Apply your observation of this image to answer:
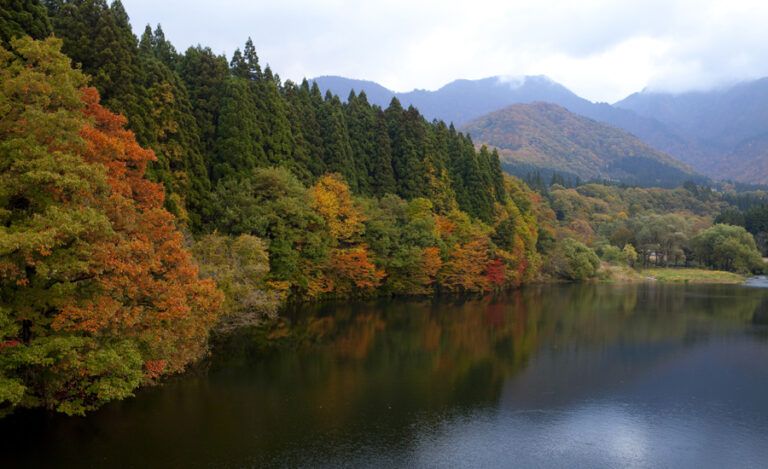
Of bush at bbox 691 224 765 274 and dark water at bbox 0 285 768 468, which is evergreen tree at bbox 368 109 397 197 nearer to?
dark water at bbox 0 285 768 468

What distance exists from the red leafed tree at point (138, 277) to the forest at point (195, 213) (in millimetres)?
75

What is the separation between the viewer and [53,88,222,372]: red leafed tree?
16422 mm

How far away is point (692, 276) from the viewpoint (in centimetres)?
8125

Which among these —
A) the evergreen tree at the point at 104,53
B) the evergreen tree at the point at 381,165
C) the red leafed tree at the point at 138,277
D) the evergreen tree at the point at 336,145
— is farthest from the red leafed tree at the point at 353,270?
the red leafed tree at the point at 138,277

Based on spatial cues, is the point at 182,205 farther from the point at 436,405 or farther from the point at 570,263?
the point at 570,263

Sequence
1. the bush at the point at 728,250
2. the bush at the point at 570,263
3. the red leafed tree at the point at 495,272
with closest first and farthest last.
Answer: the red leafed tree at the point at 495,272, the bush at the point at 570,263, the bush at the point at 728,250

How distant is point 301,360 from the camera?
2686 centimetres

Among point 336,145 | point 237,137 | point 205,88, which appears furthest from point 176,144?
point 336,145

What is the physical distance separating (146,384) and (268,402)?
15.4ft

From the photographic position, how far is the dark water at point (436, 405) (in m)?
16.4

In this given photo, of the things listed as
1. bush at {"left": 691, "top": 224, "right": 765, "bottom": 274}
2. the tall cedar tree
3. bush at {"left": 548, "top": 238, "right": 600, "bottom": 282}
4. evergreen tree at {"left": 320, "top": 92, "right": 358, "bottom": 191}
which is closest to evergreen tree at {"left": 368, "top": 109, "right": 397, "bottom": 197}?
evergreen tree at {"left": 320, "top": 92, "right": 358, "bottom": 191}

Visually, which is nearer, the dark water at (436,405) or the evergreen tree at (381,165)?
the dark water at (436,405)

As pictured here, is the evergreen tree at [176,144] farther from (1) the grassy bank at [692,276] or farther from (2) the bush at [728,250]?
(2) the bush at [728,250]

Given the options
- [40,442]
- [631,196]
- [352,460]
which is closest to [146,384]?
[40,442]
